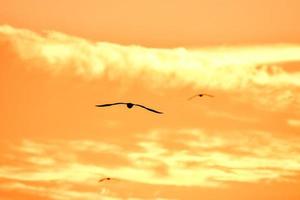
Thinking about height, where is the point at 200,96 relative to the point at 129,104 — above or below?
above

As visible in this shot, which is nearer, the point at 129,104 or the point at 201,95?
the point at 129,104

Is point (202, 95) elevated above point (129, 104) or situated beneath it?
elevated above

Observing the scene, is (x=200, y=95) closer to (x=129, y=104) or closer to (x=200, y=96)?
(x=200, y=96)

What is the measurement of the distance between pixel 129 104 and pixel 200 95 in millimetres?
24907

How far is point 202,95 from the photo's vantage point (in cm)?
12612

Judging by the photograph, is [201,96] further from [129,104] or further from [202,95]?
[129,104]

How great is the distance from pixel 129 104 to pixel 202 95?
80.9 ft

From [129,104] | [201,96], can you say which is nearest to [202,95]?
[201,96]

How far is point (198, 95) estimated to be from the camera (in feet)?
413

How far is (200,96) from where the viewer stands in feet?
414

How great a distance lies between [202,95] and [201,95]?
226 millimetres

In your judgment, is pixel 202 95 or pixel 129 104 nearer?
pixel 129 104

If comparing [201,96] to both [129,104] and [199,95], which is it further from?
[129,104]

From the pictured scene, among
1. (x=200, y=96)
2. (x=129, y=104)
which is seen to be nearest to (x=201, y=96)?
(x=200, y=96)
